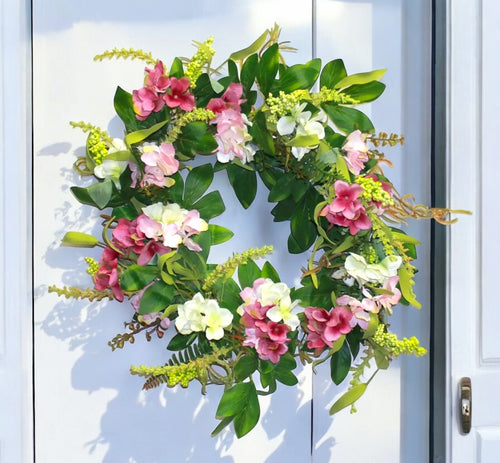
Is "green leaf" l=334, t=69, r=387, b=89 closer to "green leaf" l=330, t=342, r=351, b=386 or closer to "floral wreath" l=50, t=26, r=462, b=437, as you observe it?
"floral wreath" l=50, t=26, r=462, b=437

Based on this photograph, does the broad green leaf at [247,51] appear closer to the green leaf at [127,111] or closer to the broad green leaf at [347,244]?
the green leaf at [127,111]

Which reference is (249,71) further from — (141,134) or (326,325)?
(326,325)

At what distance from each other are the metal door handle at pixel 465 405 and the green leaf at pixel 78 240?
2.81 feet

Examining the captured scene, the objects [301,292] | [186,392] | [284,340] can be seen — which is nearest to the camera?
[284,340]

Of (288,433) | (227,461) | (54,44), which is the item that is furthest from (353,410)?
(54,44)

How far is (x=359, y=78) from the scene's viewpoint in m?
1.16

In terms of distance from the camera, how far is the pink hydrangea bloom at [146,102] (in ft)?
3.61

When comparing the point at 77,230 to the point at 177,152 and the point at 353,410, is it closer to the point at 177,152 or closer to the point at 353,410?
the point at 177,152

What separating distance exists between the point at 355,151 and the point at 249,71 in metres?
0.27

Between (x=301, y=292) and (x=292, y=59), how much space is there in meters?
0.53

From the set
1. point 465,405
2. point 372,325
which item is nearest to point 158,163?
point 372,325

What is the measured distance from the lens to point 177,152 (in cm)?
116

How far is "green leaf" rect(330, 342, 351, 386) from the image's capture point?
118 cm
